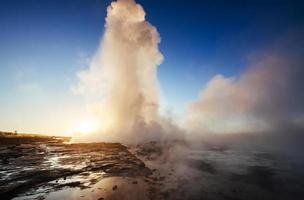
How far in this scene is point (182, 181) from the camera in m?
20.3

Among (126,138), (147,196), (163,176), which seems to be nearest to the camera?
(147,196)

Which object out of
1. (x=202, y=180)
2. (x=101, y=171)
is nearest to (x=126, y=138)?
(x=101, y=171)

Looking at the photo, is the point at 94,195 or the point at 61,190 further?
the point at 61,190

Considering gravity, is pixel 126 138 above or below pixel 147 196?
above

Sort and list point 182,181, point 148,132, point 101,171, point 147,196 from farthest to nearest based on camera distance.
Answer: point 148,132
point 101,171
point 182,181
point 147,196

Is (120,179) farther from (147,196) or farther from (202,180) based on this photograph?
(202,180)

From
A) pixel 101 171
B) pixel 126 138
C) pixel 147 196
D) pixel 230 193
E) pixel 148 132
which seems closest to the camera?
pixel 147 196

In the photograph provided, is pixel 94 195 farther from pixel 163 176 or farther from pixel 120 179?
pixel 163 176

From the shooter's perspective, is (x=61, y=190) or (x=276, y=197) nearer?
(x=276, y=197)

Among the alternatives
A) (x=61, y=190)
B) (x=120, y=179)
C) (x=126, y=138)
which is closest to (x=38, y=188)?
(x=61, y=190)

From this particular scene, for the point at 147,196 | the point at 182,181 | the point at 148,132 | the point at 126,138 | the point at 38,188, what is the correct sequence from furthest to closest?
the point at 148,132, the point at 126,138, the point at 182,181, the point at 38,188, the point at 147,196

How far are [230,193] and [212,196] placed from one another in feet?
6.40

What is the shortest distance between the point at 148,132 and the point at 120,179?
66584 millimetres

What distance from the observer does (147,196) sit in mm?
15562
